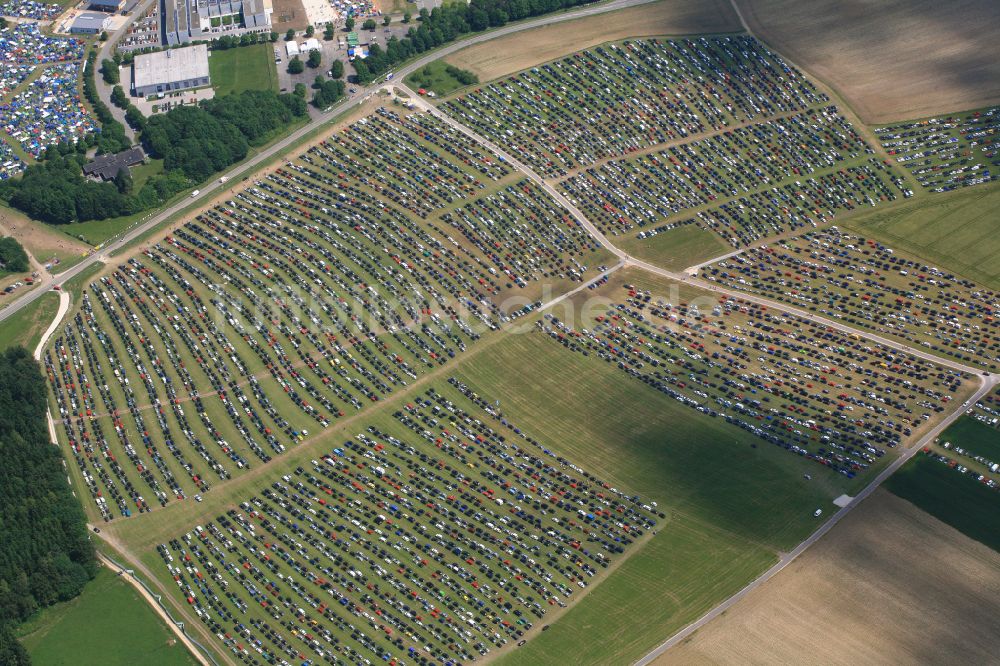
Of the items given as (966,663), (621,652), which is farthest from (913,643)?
(621,652)

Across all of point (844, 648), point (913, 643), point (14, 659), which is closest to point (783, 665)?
point (844, 648)

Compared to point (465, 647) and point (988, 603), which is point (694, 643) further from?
point (988, 603)

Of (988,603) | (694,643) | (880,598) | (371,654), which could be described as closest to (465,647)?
(371,654)

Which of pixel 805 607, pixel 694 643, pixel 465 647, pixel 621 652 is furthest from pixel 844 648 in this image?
pixel 465 647

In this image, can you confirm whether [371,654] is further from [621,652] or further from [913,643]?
[913,643]

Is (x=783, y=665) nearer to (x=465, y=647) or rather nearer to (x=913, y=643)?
(x=913, y=643)

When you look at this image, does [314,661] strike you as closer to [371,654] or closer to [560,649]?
[371,654]
